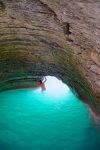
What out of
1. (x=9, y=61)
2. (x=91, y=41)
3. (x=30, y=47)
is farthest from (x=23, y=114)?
(x=91, y=41)

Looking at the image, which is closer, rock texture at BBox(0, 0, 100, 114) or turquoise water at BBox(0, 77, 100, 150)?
rock texture at BBox(0, 0, 100, 114)

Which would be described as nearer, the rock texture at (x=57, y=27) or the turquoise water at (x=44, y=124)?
the rock texture at (x=57, y=27)

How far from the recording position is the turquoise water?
7465mm

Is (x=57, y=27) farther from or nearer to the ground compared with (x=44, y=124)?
nearer to the ground

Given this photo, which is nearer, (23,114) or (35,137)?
(35,137)

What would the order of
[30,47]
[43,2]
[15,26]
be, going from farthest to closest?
[30,47] → [15,26] → [43,2]

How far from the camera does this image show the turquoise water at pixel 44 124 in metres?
7.47

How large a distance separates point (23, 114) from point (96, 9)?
10.0 m

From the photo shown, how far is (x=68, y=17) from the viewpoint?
346 centimetres

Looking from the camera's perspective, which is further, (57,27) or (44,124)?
(44,124)

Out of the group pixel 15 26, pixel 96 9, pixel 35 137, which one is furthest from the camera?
pixel 35 137

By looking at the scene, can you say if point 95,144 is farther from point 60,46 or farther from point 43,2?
point 43,2

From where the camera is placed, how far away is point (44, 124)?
1039 centimetres

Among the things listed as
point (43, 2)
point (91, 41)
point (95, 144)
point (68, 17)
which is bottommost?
point (95, 144)
